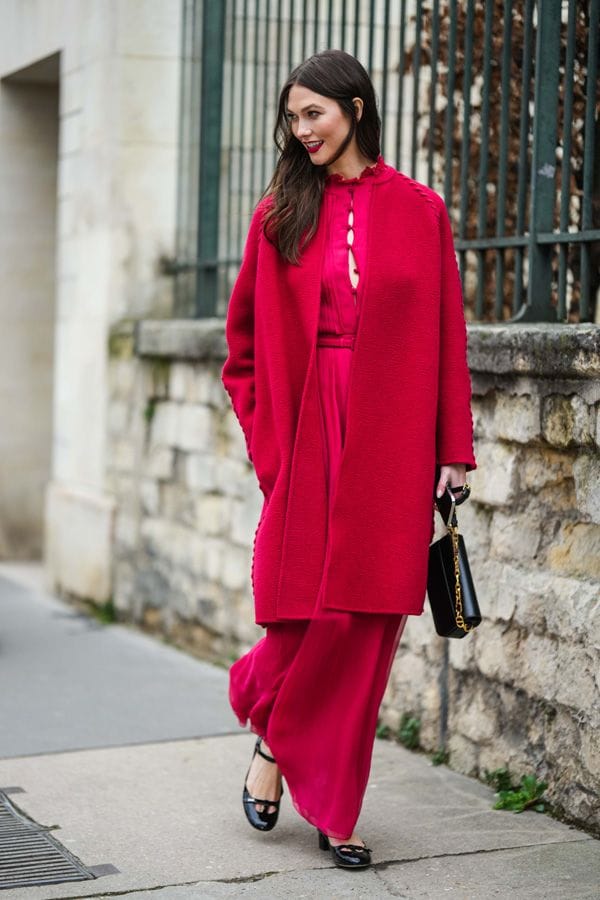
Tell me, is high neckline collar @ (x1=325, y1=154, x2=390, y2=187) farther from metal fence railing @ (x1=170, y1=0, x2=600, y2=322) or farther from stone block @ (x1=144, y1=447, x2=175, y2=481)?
stone block @ (x1=144, y1=447, x2=175, y2=481)

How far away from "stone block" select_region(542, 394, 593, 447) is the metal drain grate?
1.70 m

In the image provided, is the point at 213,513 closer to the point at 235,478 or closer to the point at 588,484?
the point at 235,478

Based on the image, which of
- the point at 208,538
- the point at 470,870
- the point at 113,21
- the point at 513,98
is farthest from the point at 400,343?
the point at 113,21

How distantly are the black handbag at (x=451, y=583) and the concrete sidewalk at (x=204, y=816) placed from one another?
63 cm

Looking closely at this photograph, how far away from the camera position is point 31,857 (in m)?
3.89

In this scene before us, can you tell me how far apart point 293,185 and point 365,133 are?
0.22m

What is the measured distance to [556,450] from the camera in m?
4.29

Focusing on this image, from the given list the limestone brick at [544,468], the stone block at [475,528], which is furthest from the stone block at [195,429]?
the limestone brick at [544,468]

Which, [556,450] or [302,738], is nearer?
[302,738]

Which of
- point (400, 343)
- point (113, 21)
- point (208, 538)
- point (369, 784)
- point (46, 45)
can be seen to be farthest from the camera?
point (46, 45)

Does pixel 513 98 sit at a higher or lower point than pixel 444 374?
higher

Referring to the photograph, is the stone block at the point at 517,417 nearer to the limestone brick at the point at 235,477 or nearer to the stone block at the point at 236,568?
the limestone brick at the point at 235,477

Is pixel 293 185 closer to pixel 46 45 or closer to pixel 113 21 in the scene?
pixel 113 21

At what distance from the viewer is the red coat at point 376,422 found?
12.2 feet
